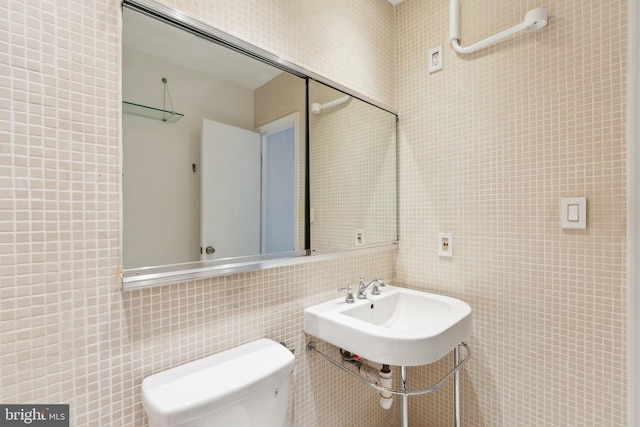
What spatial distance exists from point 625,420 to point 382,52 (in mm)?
1914

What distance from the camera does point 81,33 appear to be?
734 mm

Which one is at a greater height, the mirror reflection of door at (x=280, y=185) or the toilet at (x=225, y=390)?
the mirror reflection of door at (x=280, y=185)

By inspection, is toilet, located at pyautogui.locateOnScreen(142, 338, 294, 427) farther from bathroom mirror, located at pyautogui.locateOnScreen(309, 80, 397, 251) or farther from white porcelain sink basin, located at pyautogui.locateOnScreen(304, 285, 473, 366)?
bathroom mirror, located at pyautogui.locateOnScreen(309, 80, 397, 251)

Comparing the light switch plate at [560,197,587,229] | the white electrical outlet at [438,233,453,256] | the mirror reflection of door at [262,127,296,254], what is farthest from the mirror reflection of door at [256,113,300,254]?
the light switch plate at [560,197,587,229]

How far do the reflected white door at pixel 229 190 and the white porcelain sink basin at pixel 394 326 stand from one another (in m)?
→ 0.41

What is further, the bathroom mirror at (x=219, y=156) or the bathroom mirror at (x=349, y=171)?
the bathroom mirror at (x=349, y=171)

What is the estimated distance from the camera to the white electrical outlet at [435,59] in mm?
1520

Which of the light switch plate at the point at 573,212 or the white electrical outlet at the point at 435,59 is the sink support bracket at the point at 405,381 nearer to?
the light switch plate at the point at 573,212

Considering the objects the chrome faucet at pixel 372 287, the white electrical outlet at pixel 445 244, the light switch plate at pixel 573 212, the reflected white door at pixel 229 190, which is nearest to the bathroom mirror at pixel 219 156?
the reflected white door at pixel 229 190

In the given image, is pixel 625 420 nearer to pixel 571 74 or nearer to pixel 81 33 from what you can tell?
pixel 571 74

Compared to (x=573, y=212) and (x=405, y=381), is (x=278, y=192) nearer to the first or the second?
(x=405, y=381)

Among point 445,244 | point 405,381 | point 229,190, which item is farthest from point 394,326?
point 229,190

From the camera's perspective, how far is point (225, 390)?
77cm

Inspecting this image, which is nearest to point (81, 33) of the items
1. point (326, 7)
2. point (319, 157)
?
point (319, 157)
